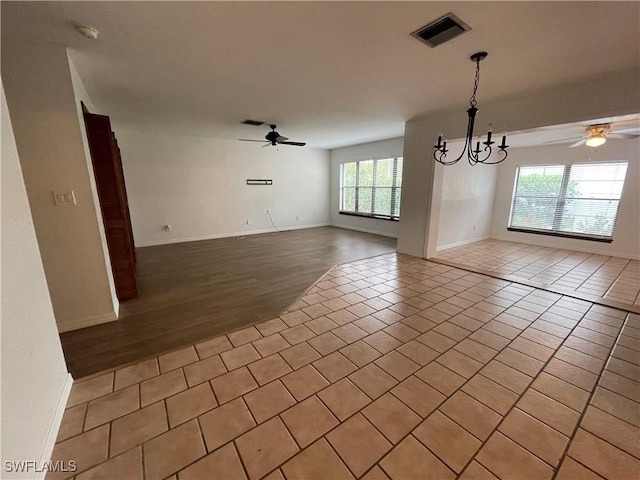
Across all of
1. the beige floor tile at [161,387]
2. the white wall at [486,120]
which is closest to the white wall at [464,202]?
the white wall at [486,120]

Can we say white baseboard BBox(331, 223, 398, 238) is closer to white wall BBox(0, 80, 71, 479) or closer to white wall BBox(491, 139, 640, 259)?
white wall BBox(491, 139, 640, 259)

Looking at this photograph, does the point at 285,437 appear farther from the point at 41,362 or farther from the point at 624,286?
the point at 624,286

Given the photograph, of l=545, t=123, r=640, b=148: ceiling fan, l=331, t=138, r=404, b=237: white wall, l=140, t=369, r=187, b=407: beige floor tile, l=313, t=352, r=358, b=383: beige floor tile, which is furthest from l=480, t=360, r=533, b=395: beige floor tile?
l=331, t=138, r=404, b=237: white wall

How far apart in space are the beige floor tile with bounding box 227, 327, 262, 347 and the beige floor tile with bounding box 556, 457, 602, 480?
2.04 m

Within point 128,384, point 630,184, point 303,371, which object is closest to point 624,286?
point 630,184

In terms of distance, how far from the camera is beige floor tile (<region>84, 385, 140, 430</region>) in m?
1.56

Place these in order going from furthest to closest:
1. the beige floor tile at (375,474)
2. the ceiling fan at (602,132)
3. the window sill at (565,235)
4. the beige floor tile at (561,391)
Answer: the window sill at (565,235)
the ceiling fan at (602,132)
the beige floor tile at (561,391)
the beige floor tile at (375,474)

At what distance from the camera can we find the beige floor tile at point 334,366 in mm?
1913

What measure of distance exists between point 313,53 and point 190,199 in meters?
5.08

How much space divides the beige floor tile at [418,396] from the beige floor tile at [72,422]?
6.16ft

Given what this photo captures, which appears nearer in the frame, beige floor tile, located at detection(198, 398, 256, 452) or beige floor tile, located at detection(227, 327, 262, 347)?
beige floor tile, located at detection(198, 398, 256, 452)

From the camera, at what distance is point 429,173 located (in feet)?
15.0

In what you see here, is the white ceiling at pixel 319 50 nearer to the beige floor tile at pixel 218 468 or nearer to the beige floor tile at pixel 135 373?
the beige floor tile at pixel 135 373

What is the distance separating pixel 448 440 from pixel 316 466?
723 mm
